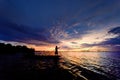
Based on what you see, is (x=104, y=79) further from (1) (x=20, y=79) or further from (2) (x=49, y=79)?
(1) (x=20, y=79)

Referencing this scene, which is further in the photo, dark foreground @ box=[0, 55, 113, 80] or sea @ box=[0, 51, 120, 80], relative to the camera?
sea @ box=[0, 51, 120, 80]

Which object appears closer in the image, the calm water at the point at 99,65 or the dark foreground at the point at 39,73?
the dark foreground at the point at 39,73

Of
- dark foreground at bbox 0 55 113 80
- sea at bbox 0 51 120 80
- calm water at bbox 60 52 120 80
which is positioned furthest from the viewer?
calm water at bbox 60 52 120 80

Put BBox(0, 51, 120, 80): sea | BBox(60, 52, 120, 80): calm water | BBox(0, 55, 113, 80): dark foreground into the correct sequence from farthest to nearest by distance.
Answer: BBox(60, 52, 120, 80): calm water → BBox(0, 51, 120, 80): sea → BBox(0, 55, 113, 80): dark foreground

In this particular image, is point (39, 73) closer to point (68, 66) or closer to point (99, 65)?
point (68, 66)

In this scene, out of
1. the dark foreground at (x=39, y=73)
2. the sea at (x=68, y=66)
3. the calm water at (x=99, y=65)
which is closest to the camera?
the dark foreground at (x=39, y=73)

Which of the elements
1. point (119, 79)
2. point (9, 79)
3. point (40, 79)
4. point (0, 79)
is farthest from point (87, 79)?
point (0, 79)

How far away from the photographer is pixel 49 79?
21.2 metres

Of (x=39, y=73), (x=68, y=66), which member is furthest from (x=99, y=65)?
(x=39, y=73)

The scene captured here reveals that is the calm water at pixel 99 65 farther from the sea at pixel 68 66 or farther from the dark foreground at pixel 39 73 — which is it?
the dark foreground at pixel 39 73

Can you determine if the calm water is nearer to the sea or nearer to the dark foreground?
the sea

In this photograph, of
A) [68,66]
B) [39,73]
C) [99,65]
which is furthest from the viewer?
[99,65]

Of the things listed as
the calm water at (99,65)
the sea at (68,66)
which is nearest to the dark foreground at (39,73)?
the sea at (68,66)

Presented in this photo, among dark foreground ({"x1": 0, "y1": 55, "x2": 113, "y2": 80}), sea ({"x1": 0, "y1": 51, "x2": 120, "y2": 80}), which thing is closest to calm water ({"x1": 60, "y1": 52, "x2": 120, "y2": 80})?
sea ({"x1": 0, "y1": 51, "x2": 120, "y2": 80})
